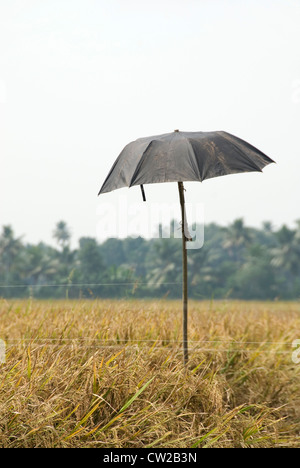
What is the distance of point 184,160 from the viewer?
445 centimetres

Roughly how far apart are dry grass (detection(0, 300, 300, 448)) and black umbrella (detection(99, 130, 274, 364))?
0.65 meters

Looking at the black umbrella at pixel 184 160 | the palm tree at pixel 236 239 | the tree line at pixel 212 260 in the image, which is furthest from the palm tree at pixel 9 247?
the black umbrella at pixel 184 160

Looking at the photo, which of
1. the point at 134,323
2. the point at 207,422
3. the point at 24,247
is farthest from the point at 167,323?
the point at 24,247

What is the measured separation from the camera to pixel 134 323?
6.00 meters

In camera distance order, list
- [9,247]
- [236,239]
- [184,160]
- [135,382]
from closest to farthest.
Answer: [184,160], [135,382], [9,247], [236,239]

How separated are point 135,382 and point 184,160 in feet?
6.71

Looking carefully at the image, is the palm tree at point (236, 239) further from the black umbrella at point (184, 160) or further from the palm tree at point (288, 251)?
the black umbrella at point (184, 160)

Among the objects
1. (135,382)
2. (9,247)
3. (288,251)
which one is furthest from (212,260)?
(135,382)

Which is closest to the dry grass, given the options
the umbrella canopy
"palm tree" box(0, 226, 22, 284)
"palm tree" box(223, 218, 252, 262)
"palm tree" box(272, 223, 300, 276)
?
the umbrella canopy

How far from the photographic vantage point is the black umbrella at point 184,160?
14.5ft

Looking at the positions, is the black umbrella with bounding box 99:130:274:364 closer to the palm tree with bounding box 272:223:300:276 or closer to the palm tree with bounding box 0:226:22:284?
the palm tree with bounding box 0:226:22:284

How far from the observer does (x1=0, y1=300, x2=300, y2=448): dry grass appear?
4074mm

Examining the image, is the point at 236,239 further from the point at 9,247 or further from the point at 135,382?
the point at 135,382
